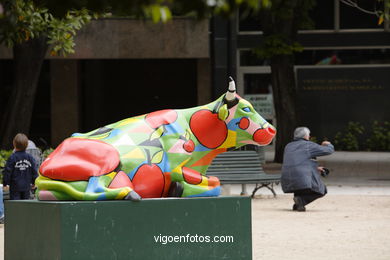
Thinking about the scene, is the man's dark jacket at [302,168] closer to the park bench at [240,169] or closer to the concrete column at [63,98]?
the park bench at [240,169]

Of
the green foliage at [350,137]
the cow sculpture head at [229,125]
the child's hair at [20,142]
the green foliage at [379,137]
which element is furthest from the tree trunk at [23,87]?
the green foliage at [379,137]

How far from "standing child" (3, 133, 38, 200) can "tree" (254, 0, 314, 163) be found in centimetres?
1039

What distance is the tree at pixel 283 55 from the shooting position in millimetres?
23000

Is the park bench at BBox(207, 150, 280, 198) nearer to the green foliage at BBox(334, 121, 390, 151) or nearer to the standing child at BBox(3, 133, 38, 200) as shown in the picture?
the standing child at BBox(3, 133, 38, 200)

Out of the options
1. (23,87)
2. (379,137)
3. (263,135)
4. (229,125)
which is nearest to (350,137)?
(379,137)

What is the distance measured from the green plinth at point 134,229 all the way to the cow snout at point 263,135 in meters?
0.62

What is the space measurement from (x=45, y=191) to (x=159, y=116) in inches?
52.4

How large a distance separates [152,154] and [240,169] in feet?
29.9

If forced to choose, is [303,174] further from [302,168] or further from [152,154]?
[152,154]

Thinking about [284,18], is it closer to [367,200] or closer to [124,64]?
[367,200]

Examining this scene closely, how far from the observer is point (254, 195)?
18.1 m

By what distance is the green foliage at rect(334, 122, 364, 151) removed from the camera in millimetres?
30312

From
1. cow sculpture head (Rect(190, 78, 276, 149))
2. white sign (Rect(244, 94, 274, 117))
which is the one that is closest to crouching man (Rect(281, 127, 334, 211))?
cow sculpture head (Rect(190, 78, 276, 149))

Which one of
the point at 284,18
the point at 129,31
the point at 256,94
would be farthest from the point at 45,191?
the point at 256,94
